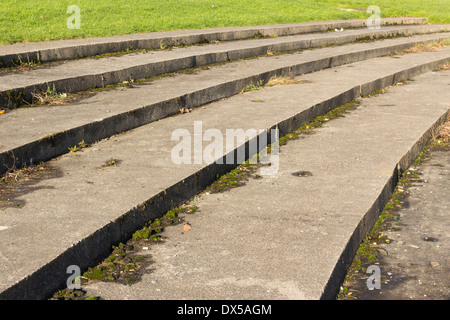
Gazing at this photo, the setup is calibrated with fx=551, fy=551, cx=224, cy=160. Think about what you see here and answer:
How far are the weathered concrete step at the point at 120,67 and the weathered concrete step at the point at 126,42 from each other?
10.1 inches

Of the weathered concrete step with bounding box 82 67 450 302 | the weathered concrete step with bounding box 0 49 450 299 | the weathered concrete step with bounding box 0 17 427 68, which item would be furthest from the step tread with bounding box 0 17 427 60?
the weathered concrete step with bounding box 82 67 450 302

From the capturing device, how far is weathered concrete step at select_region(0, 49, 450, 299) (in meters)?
2.38

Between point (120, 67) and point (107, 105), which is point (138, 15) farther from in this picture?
point (107, 105)

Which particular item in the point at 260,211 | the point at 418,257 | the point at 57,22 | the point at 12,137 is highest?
the point at 57,22

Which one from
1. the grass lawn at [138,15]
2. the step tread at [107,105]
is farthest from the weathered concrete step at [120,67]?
the grass lawn at [138,15]

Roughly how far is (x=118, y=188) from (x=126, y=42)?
4377 mm

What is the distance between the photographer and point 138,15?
9.36 metres

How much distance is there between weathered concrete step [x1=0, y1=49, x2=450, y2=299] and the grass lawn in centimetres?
303

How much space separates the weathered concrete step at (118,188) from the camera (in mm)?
2383
